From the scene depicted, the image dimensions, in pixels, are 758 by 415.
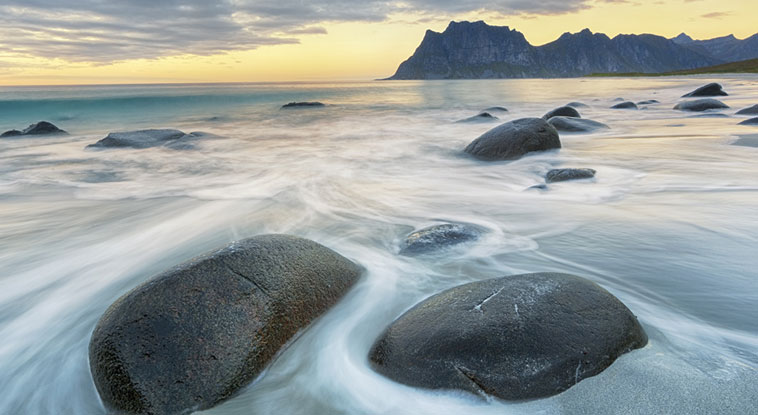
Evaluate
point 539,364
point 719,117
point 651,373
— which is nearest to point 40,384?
point 539,364

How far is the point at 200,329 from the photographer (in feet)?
7.95

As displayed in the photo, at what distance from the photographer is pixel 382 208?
6.13 meters

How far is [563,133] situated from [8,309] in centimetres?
1161

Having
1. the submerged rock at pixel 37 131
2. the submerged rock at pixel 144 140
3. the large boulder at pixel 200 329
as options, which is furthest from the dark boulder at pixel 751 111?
the submerged rock at pixel 37 131

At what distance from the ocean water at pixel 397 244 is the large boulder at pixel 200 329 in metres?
0.14

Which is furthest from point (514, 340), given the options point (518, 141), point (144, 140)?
point (144, 140)

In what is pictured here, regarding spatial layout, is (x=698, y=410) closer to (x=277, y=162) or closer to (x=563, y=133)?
(x=277, y=162)

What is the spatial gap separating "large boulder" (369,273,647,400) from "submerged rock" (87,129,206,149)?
38.8ft

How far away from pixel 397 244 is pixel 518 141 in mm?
5065

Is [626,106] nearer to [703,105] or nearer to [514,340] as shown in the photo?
[703,105]

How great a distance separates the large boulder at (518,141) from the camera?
870 cm

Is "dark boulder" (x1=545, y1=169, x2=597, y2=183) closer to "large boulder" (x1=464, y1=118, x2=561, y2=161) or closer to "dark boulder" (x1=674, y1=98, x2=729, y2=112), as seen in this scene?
"large boulder" (x1=464, y1=118, x2=561, y2=161)

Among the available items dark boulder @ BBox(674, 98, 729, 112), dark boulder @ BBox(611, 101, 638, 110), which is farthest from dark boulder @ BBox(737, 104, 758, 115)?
dark boulder @ BBox(611, 101, 638, 110)

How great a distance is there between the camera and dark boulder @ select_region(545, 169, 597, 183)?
22.2ft
